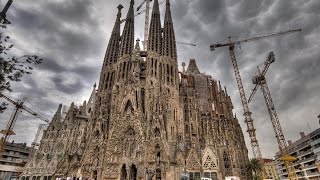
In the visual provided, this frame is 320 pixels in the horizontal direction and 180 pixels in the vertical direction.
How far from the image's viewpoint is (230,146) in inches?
2350

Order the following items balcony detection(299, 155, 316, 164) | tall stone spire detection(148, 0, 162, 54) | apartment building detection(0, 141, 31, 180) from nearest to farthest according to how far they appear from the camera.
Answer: tall stone spire detection(148, 0, 162, 54), balcony detection(299, 155, 316, 164), apartment building detection(0, 141, 31, 180)

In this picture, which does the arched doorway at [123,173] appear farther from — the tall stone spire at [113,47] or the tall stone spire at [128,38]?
the tall stone spire at [113,47]

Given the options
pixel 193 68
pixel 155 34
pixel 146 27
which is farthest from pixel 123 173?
pixel 146 27

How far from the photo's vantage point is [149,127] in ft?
169

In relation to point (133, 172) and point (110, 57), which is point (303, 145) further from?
point (110, 57)

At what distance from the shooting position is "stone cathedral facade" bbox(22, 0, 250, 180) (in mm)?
49875

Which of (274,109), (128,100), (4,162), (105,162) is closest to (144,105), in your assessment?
(128,100)

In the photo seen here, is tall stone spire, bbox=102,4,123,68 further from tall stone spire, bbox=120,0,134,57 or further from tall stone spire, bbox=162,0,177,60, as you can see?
tall stone spire, bbox=162,0,177,60

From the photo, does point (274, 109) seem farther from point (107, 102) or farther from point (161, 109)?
point (107, 102)

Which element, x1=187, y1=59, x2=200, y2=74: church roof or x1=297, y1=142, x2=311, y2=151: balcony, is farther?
x1=187, y1=59, x2=200, y2=74: church roof

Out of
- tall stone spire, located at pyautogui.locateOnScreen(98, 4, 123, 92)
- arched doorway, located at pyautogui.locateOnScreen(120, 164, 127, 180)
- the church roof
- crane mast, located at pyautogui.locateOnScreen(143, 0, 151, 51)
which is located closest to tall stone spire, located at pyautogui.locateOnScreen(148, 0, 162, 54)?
crane mast, located at pyautogui.locateOnScreen(143, 0, 151, 51)

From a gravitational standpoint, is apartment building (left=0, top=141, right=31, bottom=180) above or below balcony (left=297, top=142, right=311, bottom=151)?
below

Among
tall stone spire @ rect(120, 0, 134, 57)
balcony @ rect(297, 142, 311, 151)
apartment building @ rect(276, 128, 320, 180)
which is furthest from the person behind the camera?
balcony @ rect(297, 142, 311, 151)

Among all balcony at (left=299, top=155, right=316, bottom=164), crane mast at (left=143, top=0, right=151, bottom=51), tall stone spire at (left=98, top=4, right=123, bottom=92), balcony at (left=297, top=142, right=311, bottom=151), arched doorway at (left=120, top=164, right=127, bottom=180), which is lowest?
arched doorway at (left=120, top=164, right=127, bottom=180)
